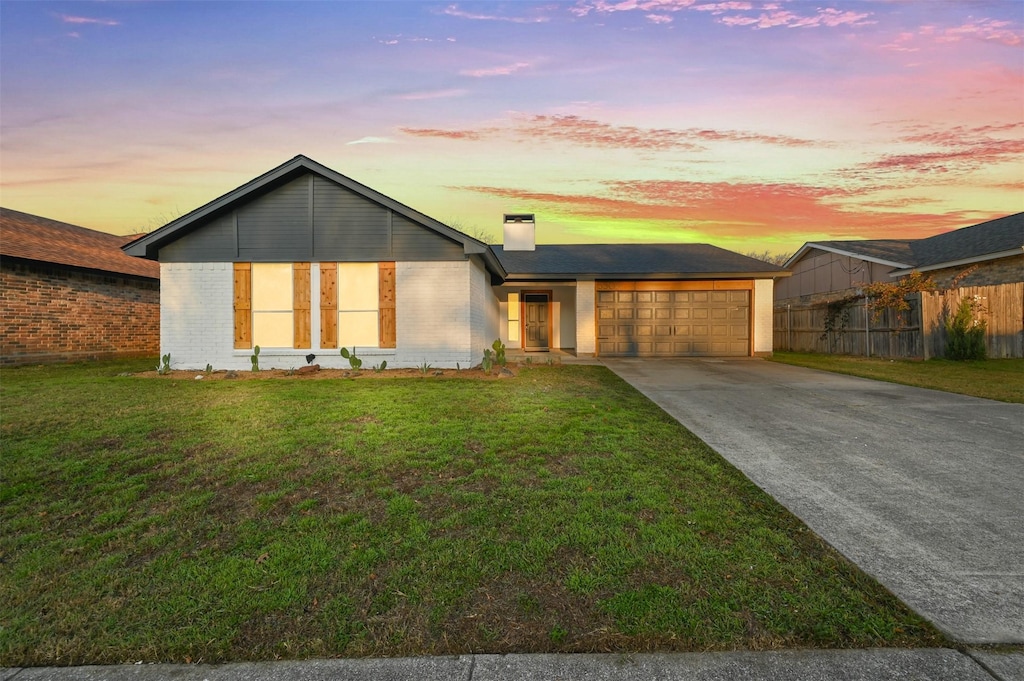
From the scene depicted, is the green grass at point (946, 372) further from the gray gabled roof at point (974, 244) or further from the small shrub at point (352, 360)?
the small shrub at point (352, 360)

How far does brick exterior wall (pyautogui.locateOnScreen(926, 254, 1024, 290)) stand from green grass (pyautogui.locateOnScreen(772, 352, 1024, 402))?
436cm

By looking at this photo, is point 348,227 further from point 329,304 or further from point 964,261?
point 964,261

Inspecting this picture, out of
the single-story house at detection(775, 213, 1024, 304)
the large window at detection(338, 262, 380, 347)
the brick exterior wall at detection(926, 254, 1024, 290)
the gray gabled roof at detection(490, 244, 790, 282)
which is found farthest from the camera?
the gray gabled roof at detection(490, 244, 790, 282)

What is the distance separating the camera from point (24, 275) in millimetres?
14562

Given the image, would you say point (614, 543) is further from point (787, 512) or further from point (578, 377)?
point (578, 377)

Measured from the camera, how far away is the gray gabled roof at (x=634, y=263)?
1781cm

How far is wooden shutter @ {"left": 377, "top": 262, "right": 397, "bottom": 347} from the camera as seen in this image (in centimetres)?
1288

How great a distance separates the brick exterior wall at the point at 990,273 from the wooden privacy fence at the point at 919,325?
2.61 m

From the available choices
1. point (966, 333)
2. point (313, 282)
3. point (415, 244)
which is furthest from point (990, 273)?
point (313, 282)

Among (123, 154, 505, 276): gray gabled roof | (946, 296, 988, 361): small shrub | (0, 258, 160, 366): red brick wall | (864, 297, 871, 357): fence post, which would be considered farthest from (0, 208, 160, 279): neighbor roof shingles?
(946, 296, 988, 361): small shrub

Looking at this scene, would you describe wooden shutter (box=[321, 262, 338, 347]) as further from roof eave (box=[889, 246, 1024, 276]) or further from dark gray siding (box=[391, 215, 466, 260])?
roof eave (box=[889, 246, 1024, 276])

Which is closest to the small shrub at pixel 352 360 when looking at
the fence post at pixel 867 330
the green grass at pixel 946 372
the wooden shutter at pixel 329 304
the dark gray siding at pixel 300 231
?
the wooden shutter at pixel 329 304

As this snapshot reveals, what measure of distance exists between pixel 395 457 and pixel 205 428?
308 cm

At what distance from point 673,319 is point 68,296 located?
63.5 ft
